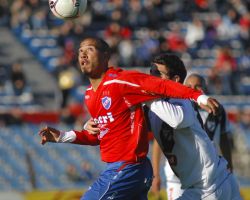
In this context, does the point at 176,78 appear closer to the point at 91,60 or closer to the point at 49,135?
the point at 91,60

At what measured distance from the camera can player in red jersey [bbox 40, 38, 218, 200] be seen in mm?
6531

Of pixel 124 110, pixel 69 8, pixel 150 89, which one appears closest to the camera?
pixel 150 89

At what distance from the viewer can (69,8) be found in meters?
8.12

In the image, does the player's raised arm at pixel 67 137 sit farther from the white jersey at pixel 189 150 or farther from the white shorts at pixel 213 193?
the white shorts at pixel 213 193

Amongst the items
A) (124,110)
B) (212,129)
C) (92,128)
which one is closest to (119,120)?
(124,110)

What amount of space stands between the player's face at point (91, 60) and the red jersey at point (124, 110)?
0.09m

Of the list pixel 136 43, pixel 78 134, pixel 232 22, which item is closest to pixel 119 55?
pixel 136 43

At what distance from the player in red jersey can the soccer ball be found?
1398 millimetres

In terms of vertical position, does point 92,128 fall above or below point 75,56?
above

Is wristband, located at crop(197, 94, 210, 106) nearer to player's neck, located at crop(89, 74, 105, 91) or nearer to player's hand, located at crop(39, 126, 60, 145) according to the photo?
player's neck, located at crop(89, 74, 105, 91)

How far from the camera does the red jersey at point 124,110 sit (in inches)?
256

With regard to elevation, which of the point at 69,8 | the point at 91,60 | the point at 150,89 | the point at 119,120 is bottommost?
the point at 119,120

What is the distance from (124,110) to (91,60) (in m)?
0.49

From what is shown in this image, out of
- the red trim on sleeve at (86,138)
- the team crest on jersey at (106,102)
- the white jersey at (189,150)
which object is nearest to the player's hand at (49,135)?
the red trim on sleeve at (86,138)
